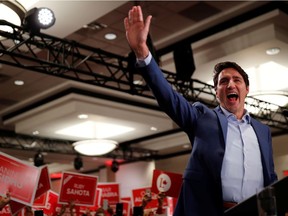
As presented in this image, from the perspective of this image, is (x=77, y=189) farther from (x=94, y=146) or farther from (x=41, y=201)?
(x=94, y=146)

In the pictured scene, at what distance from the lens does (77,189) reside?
3953 millimetres

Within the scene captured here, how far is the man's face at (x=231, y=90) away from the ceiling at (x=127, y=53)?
2.79 metres

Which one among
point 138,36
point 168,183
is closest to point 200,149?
point 138,36

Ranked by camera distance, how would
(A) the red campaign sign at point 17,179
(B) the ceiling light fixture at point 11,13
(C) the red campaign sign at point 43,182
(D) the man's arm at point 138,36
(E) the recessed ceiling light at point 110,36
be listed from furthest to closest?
(E) the recessed ceiling light at point 110,36 < (B) the ceiling light fixture at point 11,13 < (C) the red campaign sign at point 43,182 < (A) the red campaign sign at point 17,179 < (D) the man's arm at point 138,36

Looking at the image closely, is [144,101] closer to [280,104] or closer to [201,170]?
[280,104]

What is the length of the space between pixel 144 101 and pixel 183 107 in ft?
22.9

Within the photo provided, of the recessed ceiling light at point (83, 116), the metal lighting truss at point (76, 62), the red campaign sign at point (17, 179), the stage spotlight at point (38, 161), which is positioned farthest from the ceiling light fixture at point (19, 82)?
the red campaign sign at point (17, 179)

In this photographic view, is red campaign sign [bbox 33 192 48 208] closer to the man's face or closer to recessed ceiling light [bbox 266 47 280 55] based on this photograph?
the man's face

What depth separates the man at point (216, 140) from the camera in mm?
1380

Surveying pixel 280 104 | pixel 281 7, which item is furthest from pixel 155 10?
pixel 280 104

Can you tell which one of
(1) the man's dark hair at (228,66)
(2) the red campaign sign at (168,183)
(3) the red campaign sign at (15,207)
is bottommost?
(3) the red campaign sign at (15,207)

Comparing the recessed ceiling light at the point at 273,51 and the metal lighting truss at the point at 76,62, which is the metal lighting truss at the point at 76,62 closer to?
the metal lighting truss at the point at 76,62

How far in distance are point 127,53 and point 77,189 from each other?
2.76 m

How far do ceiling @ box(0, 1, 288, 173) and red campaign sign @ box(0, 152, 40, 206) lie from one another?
1987 millimetres
